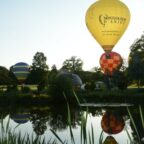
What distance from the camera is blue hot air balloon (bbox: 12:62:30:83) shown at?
47.0 meters

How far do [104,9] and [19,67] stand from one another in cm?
2163

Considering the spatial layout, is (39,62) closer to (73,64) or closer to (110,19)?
(73,64)

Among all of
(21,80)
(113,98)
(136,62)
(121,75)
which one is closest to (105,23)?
(113,98)

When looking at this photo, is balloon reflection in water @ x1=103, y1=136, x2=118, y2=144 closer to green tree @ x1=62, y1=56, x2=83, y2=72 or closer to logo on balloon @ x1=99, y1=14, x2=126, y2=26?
logo on balloon @ x1=99, y1=14, x2=126, y2=26

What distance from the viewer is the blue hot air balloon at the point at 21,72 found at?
154 ft

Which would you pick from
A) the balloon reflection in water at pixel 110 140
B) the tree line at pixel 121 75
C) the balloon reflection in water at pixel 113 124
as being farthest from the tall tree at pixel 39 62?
the balloon reflection in water at pixel 110 140

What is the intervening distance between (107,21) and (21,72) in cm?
2051

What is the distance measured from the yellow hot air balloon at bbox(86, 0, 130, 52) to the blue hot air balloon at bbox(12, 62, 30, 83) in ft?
65.7

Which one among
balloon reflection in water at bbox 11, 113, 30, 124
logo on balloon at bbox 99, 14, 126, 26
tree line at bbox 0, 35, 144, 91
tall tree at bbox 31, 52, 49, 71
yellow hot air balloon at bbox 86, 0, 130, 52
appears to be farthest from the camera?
tall tree at bbox 31, 52, 49, 71

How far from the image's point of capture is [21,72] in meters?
47.1

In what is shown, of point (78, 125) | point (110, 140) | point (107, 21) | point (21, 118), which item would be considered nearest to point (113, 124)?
point (78, 125)

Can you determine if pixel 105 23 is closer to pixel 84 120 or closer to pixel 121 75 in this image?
pixel 121 75

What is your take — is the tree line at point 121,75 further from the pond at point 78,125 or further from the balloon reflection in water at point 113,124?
the balloon reflection in water at point 113,124

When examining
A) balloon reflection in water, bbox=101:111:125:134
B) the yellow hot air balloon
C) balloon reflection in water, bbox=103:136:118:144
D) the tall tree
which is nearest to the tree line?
the tall tree
